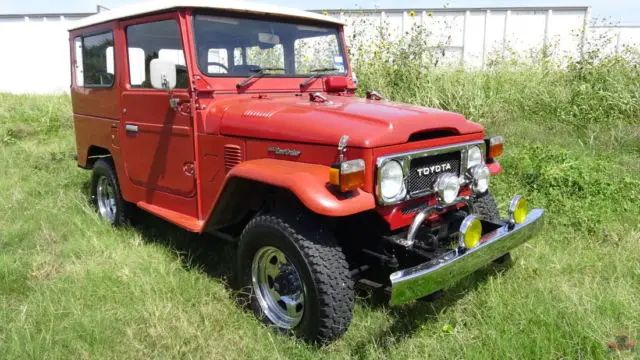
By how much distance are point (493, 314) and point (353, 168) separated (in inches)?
48.4

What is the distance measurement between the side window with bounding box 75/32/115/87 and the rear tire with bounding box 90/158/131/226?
2.57ft

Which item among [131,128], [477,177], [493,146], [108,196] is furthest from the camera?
[108,196]

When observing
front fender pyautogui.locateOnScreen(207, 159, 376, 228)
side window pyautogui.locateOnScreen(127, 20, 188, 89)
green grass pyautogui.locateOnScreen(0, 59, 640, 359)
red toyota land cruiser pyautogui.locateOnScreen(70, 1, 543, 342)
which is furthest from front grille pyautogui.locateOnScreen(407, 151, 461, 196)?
side window pyautogui.locateOnScreen(127, 20, 188, 89)

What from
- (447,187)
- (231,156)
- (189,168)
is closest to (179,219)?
(189,168)

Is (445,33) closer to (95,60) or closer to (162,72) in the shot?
(95,60)

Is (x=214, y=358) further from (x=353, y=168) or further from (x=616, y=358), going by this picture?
(x=616, y=358)

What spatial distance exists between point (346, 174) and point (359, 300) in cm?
114

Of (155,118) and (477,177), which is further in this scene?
(155,118)

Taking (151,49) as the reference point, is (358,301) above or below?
below

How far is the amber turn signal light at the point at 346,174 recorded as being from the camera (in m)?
2.34

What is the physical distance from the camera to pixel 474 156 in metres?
3.10

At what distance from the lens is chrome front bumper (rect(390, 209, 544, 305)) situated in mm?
2281

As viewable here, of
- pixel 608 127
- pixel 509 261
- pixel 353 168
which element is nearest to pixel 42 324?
pixel 353 168

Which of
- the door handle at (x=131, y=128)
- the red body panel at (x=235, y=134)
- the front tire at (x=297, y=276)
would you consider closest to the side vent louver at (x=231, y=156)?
the red body panel at (x=235, y=134)
